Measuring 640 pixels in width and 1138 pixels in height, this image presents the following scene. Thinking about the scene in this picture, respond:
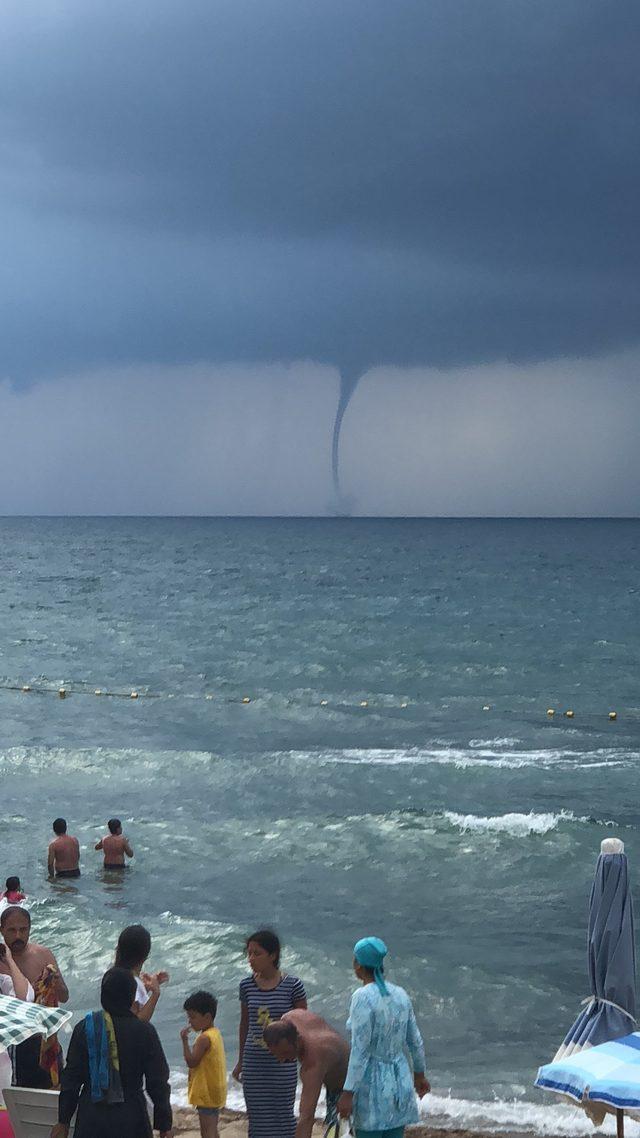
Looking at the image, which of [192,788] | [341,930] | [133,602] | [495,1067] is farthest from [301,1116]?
[133,602]

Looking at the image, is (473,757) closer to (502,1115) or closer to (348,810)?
(348,810)

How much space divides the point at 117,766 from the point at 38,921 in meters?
14.0

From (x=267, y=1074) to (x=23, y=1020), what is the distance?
161 cm

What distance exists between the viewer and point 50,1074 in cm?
881

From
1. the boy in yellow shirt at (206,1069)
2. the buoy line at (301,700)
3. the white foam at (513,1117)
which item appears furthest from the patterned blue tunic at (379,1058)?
the buoy line at (301,700)

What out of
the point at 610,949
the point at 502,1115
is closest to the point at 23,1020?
the point at 610,949

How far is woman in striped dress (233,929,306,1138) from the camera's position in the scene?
24.4ft

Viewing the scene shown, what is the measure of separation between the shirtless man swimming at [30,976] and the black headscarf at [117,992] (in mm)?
2788

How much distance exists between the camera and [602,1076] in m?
8.49

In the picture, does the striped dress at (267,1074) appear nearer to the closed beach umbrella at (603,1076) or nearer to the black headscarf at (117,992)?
the black headscarf at (117,992)

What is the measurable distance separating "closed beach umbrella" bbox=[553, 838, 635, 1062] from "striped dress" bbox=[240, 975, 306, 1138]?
3701mm

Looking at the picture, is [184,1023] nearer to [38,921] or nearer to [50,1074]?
[38,921]

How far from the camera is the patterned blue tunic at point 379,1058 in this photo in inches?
274

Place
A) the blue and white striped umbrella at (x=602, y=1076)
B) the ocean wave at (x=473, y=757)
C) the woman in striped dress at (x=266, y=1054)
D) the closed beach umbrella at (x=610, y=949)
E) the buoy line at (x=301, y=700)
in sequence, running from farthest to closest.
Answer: the buoy line at (x=301, y=700), the ocean wave at (x=473, y=757), the closed beach umbrella at (x=610, y=949), the blue and white striped umbrella at (x=602, y=1076), the woman in striped dress at (x=266, y=1054)
